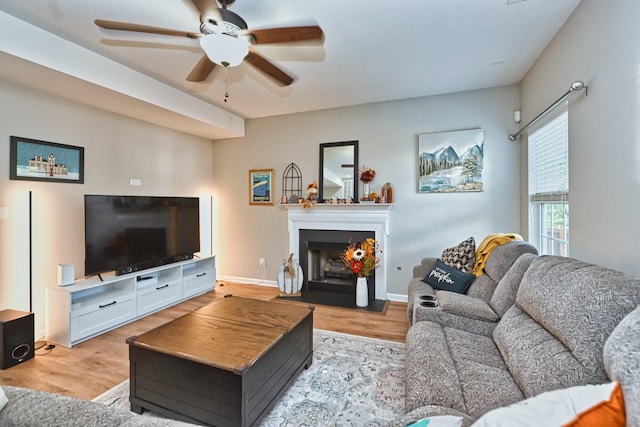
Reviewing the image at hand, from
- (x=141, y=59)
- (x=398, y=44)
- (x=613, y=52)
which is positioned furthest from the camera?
(x=141, y=59)

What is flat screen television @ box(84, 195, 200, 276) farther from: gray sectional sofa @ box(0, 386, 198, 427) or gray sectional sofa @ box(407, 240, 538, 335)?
gray sectional sofa @ box(407, 240, 538, 335)

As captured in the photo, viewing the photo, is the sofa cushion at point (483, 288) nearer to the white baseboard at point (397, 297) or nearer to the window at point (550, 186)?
the window at point (550, 186)

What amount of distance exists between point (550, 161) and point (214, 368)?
317 cm

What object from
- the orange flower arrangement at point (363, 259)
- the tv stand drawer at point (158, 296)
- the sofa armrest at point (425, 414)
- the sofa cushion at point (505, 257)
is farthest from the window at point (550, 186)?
the tv stand drawer at point (158, 296)

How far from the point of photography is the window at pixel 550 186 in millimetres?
2379

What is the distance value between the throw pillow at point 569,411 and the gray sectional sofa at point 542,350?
3cm

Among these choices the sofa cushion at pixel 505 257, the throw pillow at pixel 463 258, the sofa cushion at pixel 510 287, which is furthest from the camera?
the throw pillow at pixel 463 258

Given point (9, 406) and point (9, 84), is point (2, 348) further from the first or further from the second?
point (9, 84)

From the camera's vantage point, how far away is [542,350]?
129cm

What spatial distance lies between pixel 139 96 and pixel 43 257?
1.89 meters

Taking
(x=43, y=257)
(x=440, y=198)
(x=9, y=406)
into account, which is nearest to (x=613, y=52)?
(x=440, y=198)

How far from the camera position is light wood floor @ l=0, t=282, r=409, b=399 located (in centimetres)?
208

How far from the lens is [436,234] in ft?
12.2

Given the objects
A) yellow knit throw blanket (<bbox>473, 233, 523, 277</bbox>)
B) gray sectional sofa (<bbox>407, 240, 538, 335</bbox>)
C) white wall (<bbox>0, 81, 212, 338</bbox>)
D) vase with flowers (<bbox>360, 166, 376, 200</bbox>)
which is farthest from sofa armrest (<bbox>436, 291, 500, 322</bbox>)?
white wall (<bbox>0, 81, 212, 338</bbox>)
